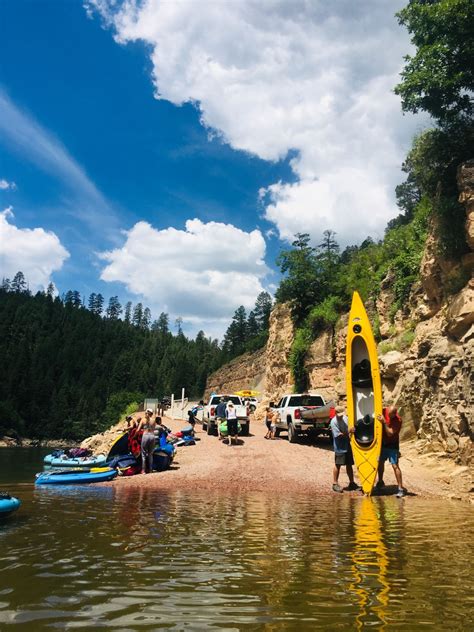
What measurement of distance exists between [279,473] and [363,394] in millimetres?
3270

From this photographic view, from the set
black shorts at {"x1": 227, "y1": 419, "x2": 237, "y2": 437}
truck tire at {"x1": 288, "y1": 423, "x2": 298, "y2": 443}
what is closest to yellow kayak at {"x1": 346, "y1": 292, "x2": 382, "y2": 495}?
truck tire at {"x1": 288, "y1": 423, "x2": 298, "y2": 443}

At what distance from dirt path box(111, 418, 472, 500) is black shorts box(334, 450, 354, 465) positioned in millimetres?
724

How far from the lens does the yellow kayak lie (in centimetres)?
1100

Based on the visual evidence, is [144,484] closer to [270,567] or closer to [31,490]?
[31,490]

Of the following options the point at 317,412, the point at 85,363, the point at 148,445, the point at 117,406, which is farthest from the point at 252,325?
the point at 148,445

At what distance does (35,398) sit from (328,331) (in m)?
109

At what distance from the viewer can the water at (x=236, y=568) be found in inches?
144

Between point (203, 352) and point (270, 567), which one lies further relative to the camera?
point (203, 352)

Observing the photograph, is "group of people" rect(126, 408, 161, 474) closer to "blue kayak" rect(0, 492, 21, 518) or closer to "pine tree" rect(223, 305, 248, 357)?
"blue kayak" rect(0, 492, 21, 518)

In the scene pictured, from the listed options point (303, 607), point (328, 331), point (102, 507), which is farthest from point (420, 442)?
point (328, 331)

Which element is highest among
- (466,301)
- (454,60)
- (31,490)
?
(454,60)

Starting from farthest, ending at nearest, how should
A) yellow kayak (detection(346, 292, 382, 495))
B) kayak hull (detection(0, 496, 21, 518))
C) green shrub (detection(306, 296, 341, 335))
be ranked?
green shrub (detection(306, 296, 341, 335)) < yellow kayak (detection(346, 292, 382, 495)) < kayak hull (detection(0, 496, 21, 518))

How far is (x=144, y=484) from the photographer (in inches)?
479

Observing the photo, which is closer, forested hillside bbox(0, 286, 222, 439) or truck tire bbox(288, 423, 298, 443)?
truck tire bbox(288, 423, 298, 443)
